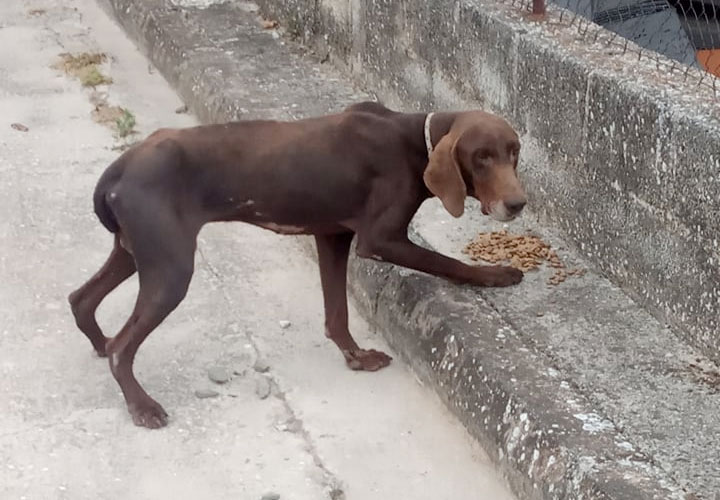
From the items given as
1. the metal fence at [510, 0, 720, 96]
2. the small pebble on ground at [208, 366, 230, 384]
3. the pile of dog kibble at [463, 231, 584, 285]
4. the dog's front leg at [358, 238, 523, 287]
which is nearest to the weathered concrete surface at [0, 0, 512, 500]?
the small pebble on ground at [208, 366, 230, 384]

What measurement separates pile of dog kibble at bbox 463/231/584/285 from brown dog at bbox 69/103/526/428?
0.96 feet

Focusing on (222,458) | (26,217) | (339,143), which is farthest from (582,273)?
(26,217)

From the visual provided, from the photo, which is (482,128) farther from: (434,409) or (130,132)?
(130,132)

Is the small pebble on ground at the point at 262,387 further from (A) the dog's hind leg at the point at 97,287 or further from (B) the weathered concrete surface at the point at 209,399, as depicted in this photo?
(A) the dog's hind leg at the point at 97,287

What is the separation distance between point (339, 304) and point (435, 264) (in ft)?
1.20

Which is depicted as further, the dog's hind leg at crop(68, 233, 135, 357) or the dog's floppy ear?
the dog's hind leg at crop(68, 233, 135, 357)

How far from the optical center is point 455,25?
4922 mm

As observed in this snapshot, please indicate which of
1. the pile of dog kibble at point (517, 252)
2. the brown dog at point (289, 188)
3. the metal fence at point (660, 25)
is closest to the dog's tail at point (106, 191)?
the brown dog at point (289, 188)

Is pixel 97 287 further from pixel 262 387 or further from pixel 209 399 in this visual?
pixel 262 387

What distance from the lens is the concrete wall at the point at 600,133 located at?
12.2 feet

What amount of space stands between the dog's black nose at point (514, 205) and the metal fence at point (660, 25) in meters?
0.95

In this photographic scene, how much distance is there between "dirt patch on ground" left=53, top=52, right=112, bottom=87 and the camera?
21.9 ft

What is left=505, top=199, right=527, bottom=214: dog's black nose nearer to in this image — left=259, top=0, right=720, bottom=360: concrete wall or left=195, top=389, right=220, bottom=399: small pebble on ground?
left=259, top=0, right=720, bottom=360: concrete wall

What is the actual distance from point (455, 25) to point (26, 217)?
1.90 meters
